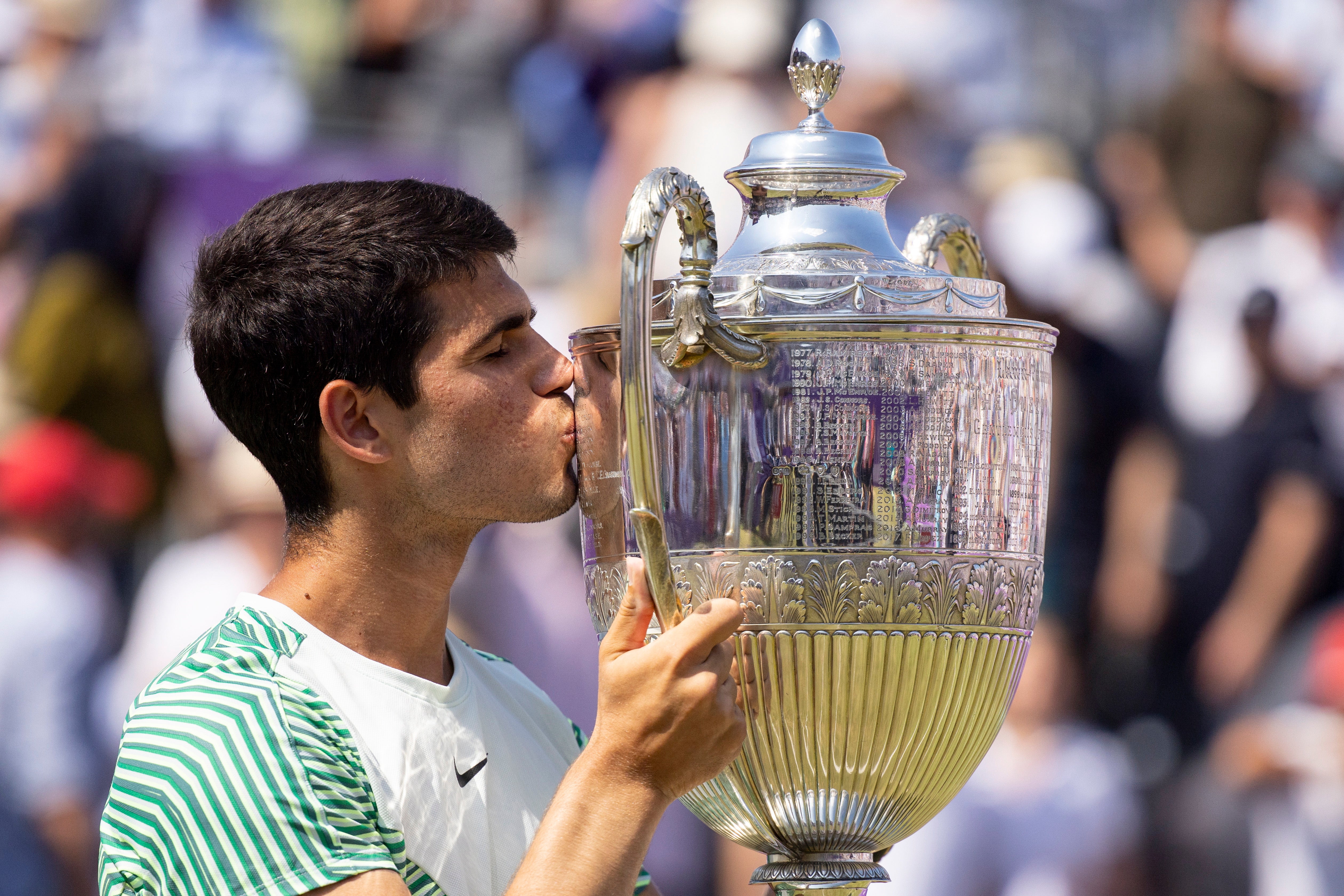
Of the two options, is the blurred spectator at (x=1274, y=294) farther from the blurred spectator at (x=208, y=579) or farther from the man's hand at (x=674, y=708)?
the man's hand at (x=674, y=708)

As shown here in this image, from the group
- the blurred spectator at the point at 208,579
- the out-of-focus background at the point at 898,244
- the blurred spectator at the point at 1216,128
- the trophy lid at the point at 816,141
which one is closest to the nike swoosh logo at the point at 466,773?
the trophy lid at the point at 816,141

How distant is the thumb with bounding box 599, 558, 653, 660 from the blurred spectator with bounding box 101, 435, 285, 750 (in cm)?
352

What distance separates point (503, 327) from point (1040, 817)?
3.77 metres

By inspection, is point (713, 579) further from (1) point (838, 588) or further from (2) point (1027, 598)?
(2) point (1027, 598)

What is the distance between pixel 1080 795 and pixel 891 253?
12.5 ft

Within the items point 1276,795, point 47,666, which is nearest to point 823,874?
point 47,666

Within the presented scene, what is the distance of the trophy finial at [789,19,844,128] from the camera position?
6.71 feet

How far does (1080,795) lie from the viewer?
539 centimetres

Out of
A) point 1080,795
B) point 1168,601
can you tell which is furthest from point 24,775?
point 1168,601

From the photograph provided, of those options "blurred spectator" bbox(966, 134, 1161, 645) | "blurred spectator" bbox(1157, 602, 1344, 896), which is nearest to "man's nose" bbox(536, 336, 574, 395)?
"blurred spectator" bbox(966, 134, 1161, 645)

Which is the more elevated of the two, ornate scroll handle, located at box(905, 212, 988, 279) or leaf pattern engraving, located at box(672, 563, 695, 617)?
ornate scroll handle, located at box(905, 212, 988, 279)

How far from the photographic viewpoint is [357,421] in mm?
1903

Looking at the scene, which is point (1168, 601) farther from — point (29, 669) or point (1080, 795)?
point (29, 669)

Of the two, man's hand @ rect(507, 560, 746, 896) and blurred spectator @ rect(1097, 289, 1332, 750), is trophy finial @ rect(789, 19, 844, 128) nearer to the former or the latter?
man's hand @ rect(507, 560, 746, 896)
